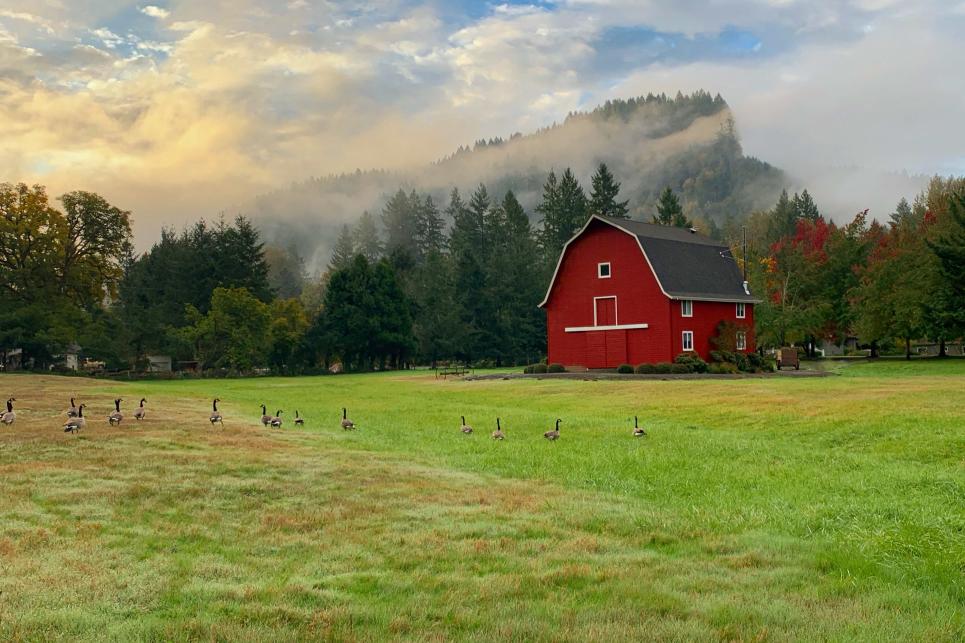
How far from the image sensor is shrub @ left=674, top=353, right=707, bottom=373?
148ft

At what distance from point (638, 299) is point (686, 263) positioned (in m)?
5.02

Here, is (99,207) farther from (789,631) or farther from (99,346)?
A: (789,631)

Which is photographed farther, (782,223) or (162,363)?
(782,223)

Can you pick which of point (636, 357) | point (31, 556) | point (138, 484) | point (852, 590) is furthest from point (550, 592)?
point (636, 357)

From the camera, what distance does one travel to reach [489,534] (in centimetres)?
874

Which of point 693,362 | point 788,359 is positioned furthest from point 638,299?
point 788,359

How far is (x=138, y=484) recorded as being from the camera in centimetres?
1140

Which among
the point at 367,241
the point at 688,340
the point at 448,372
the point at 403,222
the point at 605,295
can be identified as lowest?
the point at 448,372

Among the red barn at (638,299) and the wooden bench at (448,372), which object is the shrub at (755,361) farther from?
the wooden bench at (448,372)

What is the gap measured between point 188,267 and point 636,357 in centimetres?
5292

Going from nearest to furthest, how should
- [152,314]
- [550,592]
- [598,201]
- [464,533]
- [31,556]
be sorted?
[550,592]
[31,556]
[464,533]
[152,314]
[598,201]

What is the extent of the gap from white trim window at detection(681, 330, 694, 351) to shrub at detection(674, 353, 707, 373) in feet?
6.81

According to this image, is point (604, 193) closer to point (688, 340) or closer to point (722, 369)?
point (688, 340)

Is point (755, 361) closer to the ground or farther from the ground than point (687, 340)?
closer to the ground
